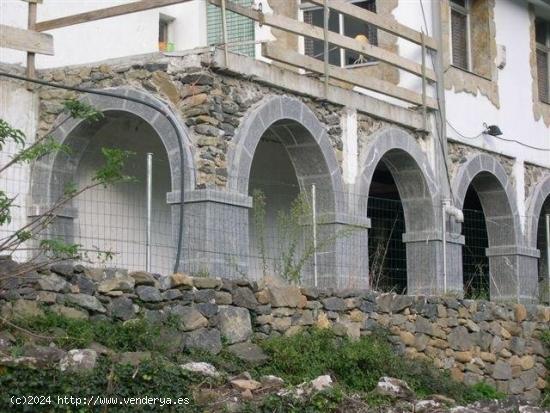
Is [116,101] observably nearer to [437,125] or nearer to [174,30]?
[174,30]

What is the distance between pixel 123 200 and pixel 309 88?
2600 mm

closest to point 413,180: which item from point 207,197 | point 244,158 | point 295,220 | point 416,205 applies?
point 416,205

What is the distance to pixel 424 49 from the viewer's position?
18.5 m

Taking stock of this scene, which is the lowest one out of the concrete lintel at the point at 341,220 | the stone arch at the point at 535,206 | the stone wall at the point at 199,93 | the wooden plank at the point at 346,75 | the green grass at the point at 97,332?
the green grass at the point at 97,332

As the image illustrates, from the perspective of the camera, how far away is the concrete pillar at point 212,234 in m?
14.4

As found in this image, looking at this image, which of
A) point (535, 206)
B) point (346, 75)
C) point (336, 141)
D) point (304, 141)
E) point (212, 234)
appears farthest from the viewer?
point (535, 206)

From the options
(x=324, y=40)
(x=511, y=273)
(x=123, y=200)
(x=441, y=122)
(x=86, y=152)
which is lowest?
(x=511, y=273)

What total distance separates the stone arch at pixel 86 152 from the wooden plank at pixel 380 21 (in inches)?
112

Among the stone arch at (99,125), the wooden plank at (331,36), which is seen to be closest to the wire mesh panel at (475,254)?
the wooden plank at (331,36)

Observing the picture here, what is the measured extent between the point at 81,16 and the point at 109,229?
8.52ft

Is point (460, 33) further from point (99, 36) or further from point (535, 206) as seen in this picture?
Answer: point (99, 36)

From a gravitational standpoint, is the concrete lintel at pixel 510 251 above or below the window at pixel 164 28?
below

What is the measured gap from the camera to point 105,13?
52.3 feet

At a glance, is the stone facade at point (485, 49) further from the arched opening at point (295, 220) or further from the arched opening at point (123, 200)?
the arched opening at point (123, 200)
